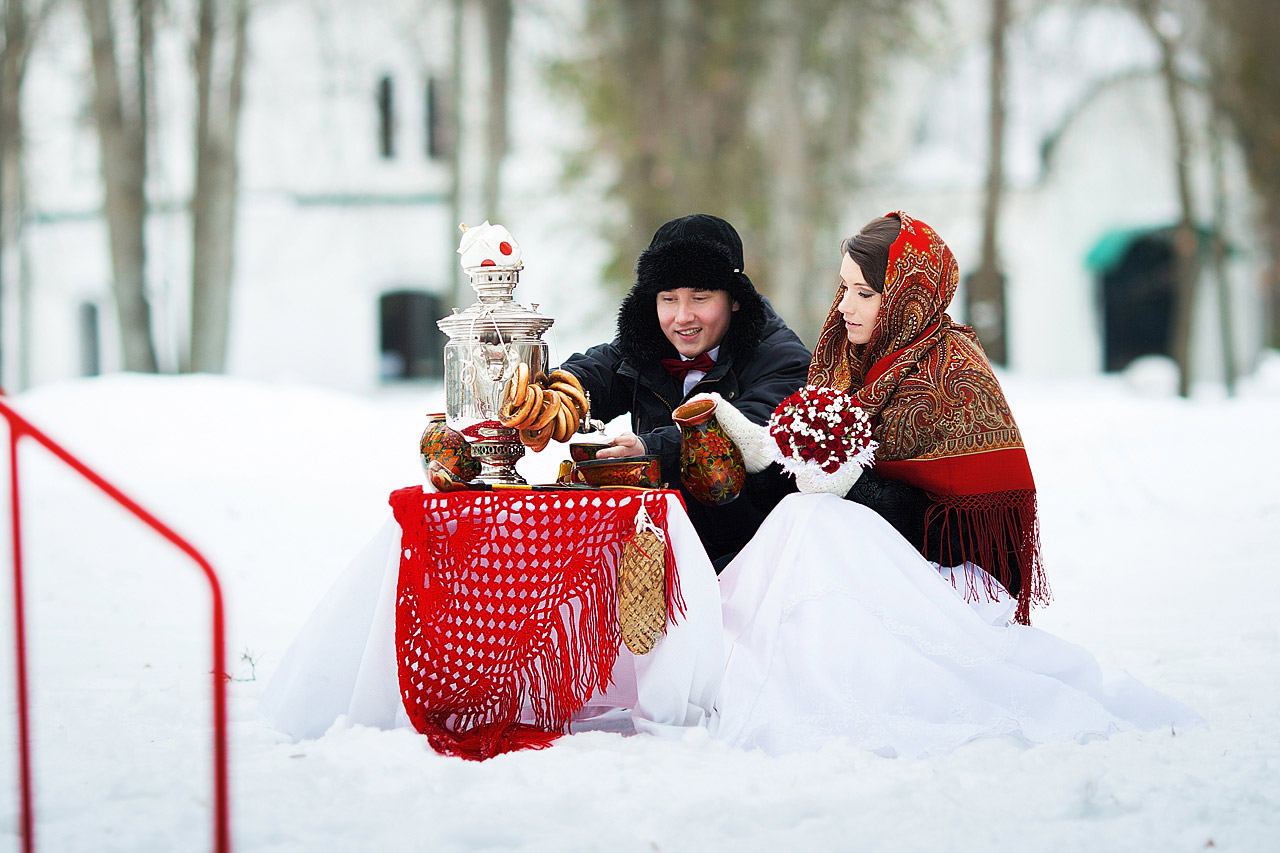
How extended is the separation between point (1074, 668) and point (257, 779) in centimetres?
209

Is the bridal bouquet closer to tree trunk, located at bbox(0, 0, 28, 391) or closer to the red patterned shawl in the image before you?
the red patterned shawl

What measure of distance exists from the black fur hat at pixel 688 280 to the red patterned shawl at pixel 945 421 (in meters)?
0.41

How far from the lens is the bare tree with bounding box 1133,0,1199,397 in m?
14.1

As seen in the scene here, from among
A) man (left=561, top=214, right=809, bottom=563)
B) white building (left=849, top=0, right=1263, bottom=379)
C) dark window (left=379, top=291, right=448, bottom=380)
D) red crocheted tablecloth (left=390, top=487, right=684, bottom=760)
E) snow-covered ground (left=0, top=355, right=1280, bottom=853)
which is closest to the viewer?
snow-covered ground (left=0, top=355, right=1280, bottom=853)

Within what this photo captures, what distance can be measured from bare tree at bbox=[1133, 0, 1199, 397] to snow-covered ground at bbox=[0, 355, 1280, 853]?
654cm

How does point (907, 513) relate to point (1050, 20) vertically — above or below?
below

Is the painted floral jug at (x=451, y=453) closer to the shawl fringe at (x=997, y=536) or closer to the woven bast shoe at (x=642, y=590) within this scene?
the woven bast shoe at (x=642, y=590)

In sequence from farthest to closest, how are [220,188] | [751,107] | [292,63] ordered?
[292,63]
[751,107]
[220,188]

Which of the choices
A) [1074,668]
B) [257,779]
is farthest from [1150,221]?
[257,779]

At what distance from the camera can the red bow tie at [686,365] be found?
12.6ft

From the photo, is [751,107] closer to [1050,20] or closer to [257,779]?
[1050,20]

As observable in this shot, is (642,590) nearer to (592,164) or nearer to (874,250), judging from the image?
(874,250)

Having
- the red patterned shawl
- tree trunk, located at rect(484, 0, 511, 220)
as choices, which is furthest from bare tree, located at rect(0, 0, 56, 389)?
the red patterned shawl

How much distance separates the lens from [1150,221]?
62.8ft
